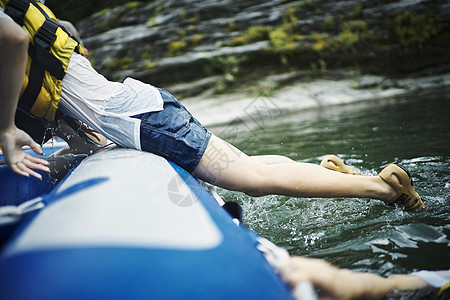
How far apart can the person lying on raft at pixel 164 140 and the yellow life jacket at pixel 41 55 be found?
0.06 meters

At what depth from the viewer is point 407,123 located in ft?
11.1

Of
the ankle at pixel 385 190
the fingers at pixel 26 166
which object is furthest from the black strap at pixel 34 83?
the ankle at pixel 385 190

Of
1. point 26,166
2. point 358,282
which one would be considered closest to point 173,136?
point 26,166

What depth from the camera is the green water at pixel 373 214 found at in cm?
115

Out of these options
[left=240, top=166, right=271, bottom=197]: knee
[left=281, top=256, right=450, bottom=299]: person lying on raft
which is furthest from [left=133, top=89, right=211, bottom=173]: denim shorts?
[left=281, top=256, right=450, bottom=299]: person lying on raft

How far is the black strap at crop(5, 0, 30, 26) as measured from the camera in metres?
1.12

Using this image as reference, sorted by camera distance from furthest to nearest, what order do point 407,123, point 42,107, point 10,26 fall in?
point 407,123 → point 42,107 → point 10,26

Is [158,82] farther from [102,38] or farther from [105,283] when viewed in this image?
[105,283]

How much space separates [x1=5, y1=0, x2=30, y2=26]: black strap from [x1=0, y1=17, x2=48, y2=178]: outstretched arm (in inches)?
6.6

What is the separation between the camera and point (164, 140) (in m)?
1.24

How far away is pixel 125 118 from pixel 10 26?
1.45 feet

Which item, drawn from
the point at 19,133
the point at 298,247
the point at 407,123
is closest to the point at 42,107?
the point at 19,133

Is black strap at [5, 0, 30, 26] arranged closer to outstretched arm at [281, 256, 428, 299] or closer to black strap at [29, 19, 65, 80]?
black strap at [29, 19, 65, 80]

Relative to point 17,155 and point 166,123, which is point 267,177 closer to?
point 166,123
